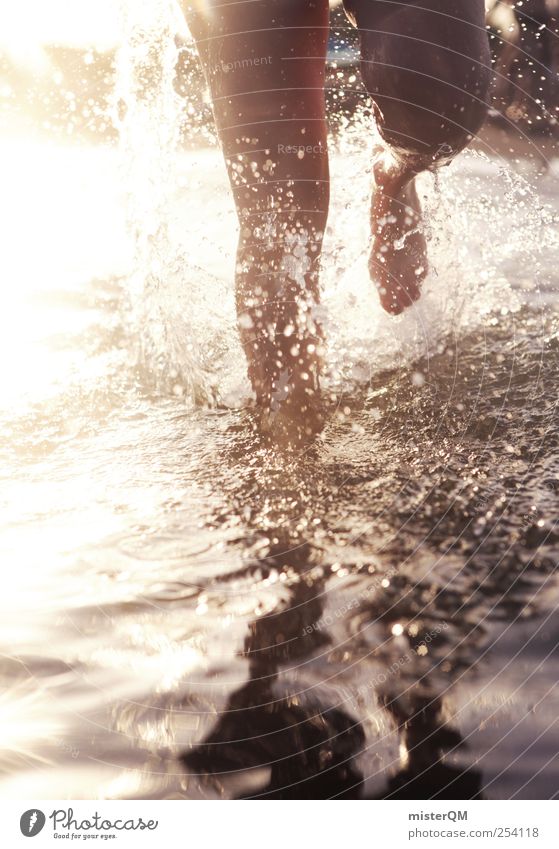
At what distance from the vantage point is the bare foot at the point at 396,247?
0.86m

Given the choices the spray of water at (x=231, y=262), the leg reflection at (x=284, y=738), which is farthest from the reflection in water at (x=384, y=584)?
the spray of water at (x=231, y=262)

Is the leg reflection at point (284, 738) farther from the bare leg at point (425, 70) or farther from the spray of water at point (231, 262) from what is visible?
the bare leg at point (425, 70)

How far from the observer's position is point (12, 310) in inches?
40.3

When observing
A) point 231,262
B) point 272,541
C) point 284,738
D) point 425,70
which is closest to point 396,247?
point 425,70

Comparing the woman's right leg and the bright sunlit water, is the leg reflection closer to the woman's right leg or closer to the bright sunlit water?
the bright sunlit water

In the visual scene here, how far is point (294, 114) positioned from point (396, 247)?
0.28m

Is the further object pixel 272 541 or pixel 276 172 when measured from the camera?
pixel 276 172

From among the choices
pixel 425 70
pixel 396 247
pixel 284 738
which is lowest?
pixel 284 738

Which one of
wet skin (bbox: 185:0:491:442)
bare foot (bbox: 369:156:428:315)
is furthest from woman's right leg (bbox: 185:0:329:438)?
bare foot (bbox: 369:156:428:315)

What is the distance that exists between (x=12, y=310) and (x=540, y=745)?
35.7 inches

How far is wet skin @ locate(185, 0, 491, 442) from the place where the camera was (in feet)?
2.03

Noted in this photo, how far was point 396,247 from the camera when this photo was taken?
0.87m

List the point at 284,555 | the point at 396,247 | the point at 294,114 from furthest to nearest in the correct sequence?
the point at 396,247, the point at 294,114, the point at 284,555

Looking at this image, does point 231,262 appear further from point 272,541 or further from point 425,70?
point 272,541
